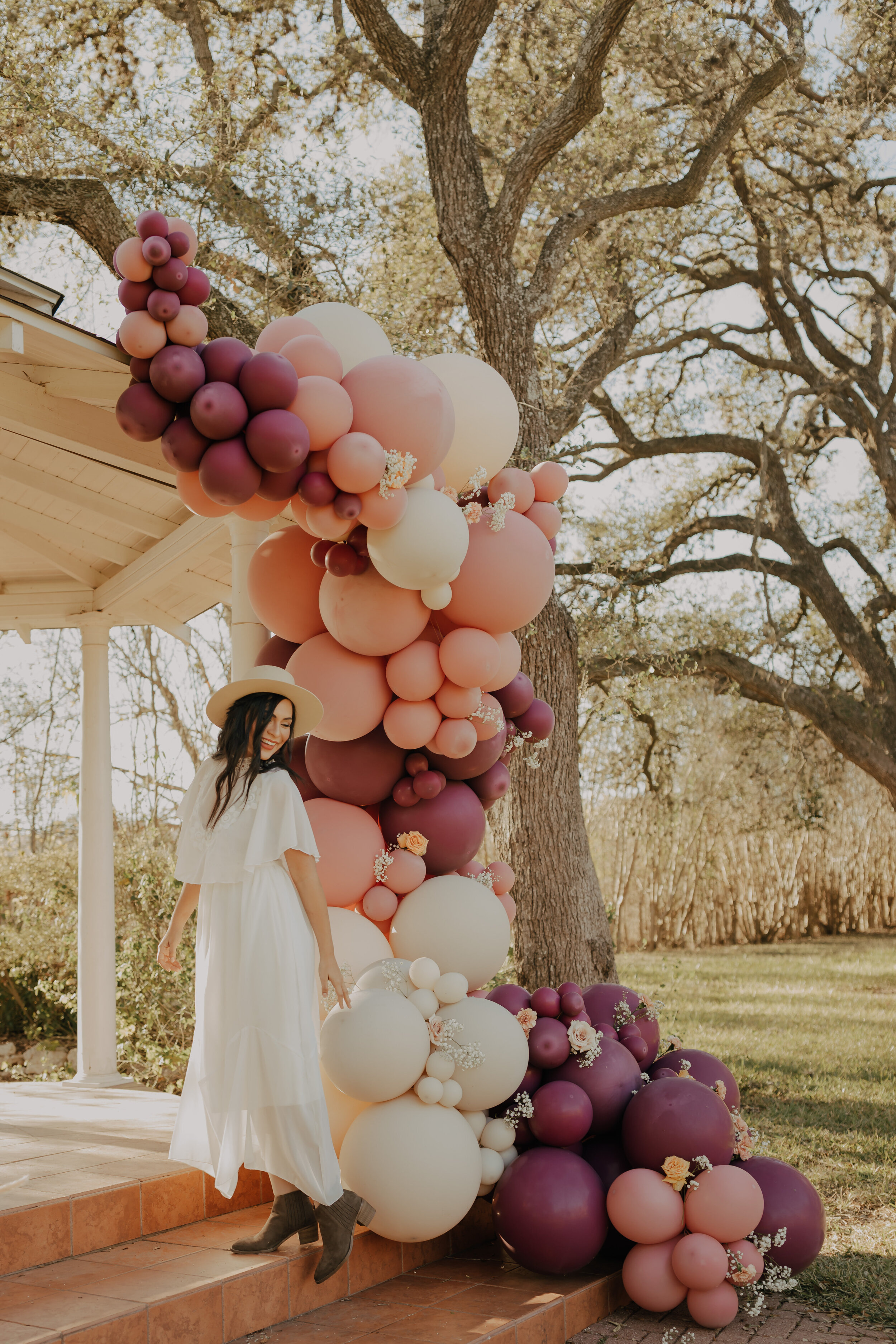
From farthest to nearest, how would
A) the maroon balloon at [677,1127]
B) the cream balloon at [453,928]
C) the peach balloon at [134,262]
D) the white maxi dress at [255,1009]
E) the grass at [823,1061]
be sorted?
the grass at [823,1061] < the cream balloon at [453,928] < the maroon balloon at [677,1127] < the white maxi dress at [255,1009] < the peach balloon at [134,262]

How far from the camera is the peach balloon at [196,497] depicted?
123 inches

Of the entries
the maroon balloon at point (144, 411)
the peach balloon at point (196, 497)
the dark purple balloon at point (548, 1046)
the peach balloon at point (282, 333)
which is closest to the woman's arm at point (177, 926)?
the peach balloon at point (196, 497)

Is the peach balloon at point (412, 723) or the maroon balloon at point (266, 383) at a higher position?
the maroon balloon at point (266, 383)

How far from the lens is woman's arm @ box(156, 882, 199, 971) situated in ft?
10.8

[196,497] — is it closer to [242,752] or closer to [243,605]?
[242,752]

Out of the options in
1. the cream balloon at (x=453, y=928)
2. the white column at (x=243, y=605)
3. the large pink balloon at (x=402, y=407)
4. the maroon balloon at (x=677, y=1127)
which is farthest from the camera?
the white column at (x=243, y=605)

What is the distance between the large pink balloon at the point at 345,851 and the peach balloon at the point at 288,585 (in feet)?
2.01

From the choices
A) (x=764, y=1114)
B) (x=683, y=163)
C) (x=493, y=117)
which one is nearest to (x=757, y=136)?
(x=683, y=163)

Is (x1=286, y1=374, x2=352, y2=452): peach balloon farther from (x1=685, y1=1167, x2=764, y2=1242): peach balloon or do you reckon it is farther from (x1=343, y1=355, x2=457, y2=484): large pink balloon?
(x1=685, y1=1167, x2=764, y2=1242): peach balloon

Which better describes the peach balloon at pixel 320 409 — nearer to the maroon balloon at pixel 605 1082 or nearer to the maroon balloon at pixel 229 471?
the maroon balloon at pixel 229 471

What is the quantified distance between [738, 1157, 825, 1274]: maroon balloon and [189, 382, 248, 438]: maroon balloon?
107 inches

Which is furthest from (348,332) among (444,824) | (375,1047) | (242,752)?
(375,1047)

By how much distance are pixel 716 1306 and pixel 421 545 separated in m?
2.39

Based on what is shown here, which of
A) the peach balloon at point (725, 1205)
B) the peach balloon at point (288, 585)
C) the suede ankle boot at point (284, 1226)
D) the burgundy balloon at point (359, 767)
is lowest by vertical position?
the peach balloon at point (725, 1205)
